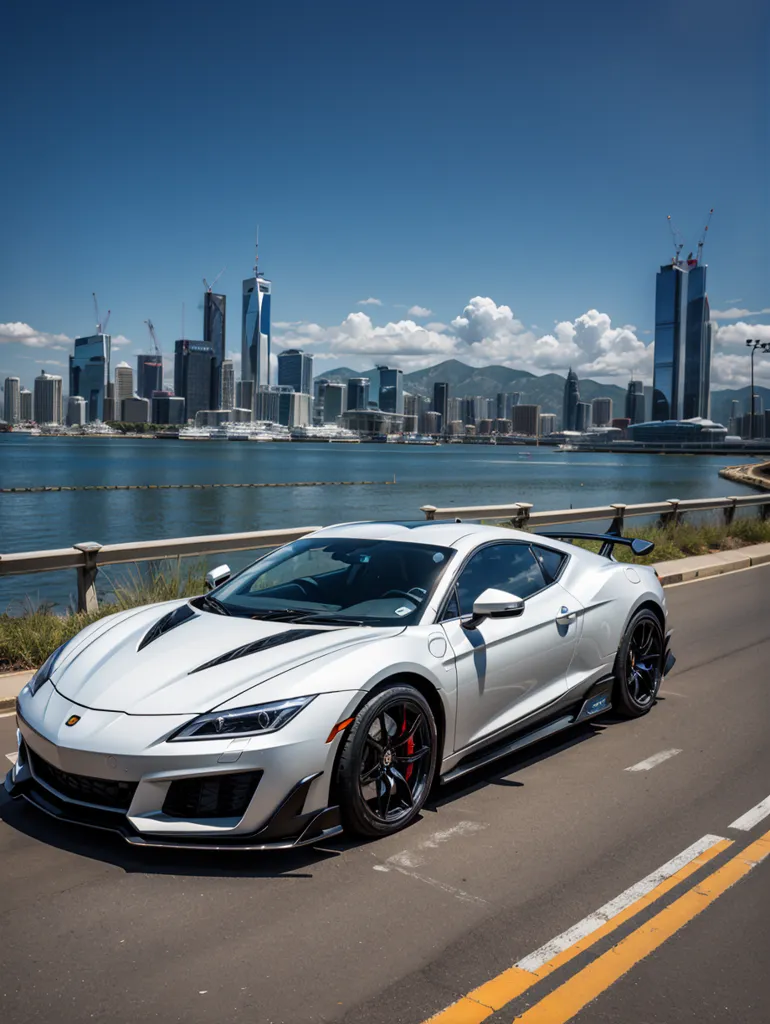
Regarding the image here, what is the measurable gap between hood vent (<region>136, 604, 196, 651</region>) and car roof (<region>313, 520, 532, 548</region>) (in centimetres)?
110

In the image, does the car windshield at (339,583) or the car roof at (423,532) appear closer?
the car windshield at (339,583)

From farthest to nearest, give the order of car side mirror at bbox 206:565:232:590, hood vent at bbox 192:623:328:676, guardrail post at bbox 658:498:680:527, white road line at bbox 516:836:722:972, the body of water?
the body of water < guardrail post at bbox 658:498:680:527 < car side mirror at bbox 206:565:232:590 < hood vent at bbox 192:623:328:676 < white road line at bbox 516:836:722:972

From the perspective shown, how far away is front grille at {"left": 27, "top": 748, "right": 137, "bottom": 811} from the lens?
3773mm

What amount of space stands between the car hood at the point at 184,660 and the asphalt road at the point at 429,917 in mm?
716

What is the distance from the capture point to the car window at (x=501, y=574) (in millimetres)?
5188

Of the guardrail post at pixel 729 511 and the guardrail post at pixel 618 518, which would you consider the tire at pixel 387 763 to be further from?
the guardrail post at pixel 729 511

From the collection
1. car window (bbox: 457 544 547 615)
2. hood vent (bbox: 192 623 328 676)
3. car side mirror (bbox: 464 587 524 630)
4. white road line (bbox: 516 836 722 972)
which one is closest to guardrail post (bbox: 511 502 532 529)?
car window (bbox: 457 544 547 615)

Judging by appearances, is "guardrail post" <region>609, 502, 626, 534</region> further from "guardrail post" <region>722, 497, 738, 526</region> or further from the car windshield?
the car windshield

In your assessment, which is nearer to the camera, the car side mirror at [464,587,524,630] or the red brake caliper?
the red brake caliper

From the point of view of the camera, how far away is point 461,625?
192 inches

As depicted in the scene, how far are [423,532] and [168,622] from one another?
1.66 metres

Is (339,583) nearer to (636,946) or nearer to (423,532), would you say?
(423,532)

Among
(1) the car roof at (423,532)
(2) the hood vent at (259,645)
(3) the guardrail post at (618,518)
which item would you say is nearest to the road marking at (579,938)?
(2) the hood vent at (259,645)

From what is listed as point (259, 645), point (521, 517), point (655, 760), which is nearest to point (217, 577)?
point (259, 645)
